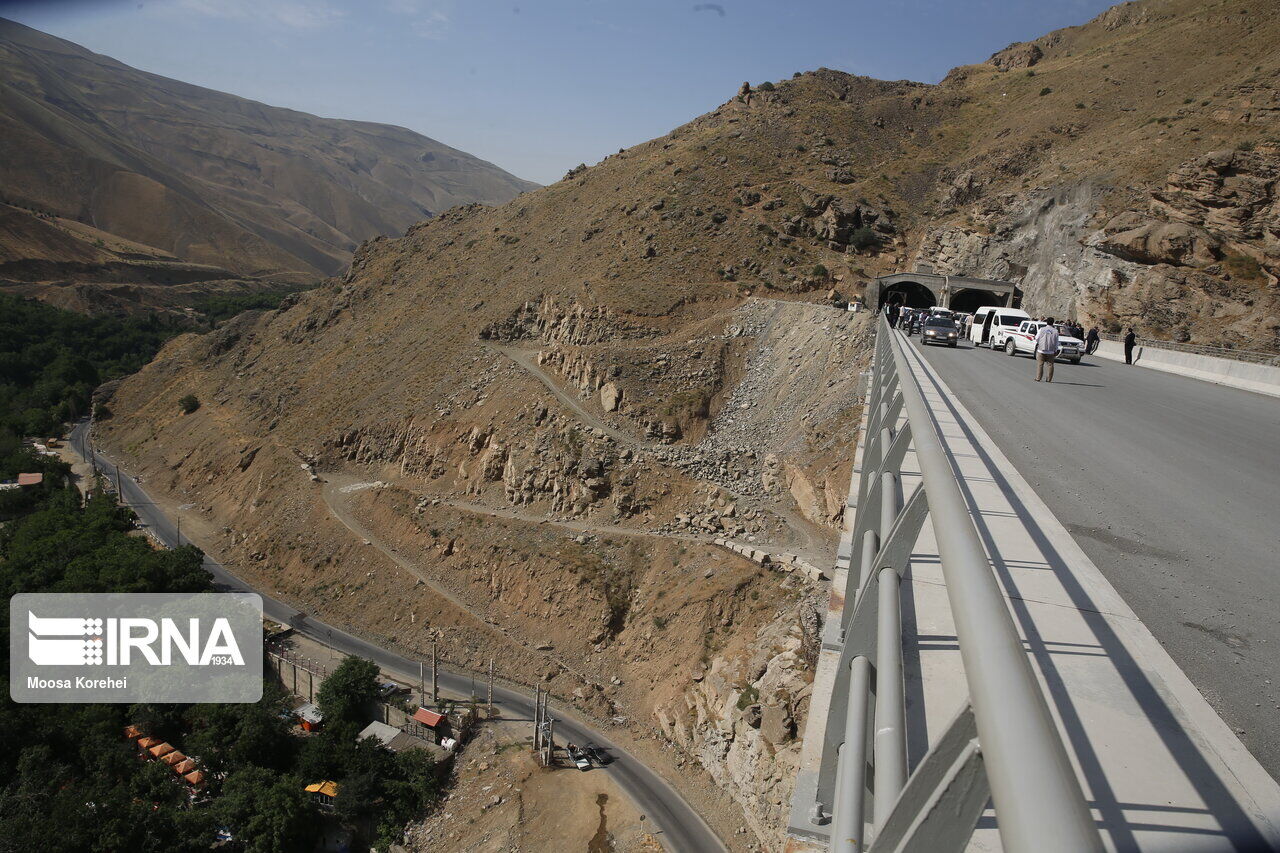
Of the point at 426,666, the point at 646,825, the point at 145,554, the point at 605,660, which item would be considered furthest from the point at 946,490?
the point at 145,554

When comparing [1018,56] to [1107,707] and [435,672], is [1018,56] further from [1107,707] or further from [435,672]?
[1107,707]

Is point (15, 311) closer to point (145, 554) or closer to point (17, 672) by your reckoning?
point (145, 554)

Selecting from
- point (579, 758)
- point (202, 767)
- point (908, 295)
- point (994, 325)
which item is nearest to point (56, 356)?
point (202, 767)

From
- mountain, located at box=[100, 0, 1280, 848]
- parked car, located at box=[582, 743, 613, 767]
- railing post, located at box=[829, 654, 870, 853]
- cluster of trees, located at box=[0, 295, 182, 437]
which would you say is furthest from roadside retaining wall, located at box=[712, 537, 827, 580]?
cluster of trees, located at box=[0, 295, 182, 437]

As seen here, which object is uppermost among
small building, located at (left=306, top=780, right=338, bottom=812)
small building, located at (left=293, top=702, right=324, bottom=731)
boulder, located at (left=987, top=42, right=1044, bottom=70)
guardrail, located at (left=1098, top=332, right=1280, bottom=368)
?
boulder, located at (left=987, top=42, right=1044, bottom=70)

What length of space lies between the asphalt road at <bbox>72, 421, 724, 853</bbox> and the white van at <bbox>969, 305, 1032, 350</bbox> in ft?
60.4

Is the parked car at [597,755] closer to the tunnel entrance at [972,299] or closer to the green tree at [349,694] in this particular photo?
the green tree at [349,694]

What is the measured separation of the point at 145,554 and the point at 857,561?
1509 inches

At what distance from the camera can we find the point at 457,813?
71.9 feet

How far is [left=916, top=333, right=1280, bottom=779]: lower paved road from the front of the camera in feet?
12.4

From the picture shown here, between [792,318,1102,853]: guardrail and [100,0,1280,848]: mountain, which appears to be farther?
[100,0,1280,848]: mountain

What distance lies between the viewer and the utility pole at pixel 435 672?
2583 cm

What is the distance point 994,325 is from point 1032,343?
3427 mm

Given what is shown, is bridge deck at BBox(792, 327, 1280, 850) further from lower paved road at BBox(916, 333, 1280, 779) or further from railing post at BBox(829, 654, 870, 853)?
railing post at BBox(829, 654, 870, 853)
